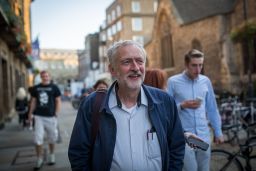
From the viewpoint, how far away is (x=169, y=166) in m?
2.48

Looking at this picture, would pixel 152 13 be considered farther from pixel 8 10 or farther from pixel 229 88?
pixel 8 10

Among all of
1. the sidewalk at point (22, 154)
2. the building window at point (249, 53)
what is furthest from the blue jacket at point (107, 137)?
the building window at point (249, 53)

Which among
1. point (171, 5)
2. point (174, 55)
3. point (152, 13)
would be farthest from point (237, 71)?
point (152, 13)

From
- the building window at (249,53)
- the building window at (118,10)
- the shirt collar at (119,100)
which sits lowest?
the shirt collar at (119,100)

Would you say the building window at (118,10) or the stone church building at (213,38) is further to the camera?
the building window at (118,10)

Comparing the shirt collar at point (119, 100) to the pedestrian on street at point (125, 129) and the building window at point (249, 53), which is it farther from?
the building window at point (249, 53)

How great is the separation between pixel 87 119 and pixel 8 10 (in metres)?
11.2

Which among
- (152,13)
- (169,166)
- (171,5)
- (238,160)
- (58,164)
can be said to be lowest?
(58,164)

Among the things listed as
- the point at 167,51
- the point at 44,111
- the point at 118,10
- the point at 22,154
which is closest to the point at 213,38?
the point at 167,51

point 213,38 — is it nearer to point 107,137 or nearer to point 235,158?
point 235,158

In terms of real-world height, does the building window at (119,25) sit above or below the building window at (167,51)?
above

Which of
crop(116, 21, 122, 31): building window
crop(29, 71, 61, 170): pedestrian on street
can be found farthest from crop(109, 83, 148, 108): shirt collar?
crop(116, 21, 122, 31): building window

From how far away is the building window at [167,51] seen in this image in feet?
124

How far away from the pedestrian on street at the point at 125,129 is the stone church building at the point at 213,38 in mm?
18310
